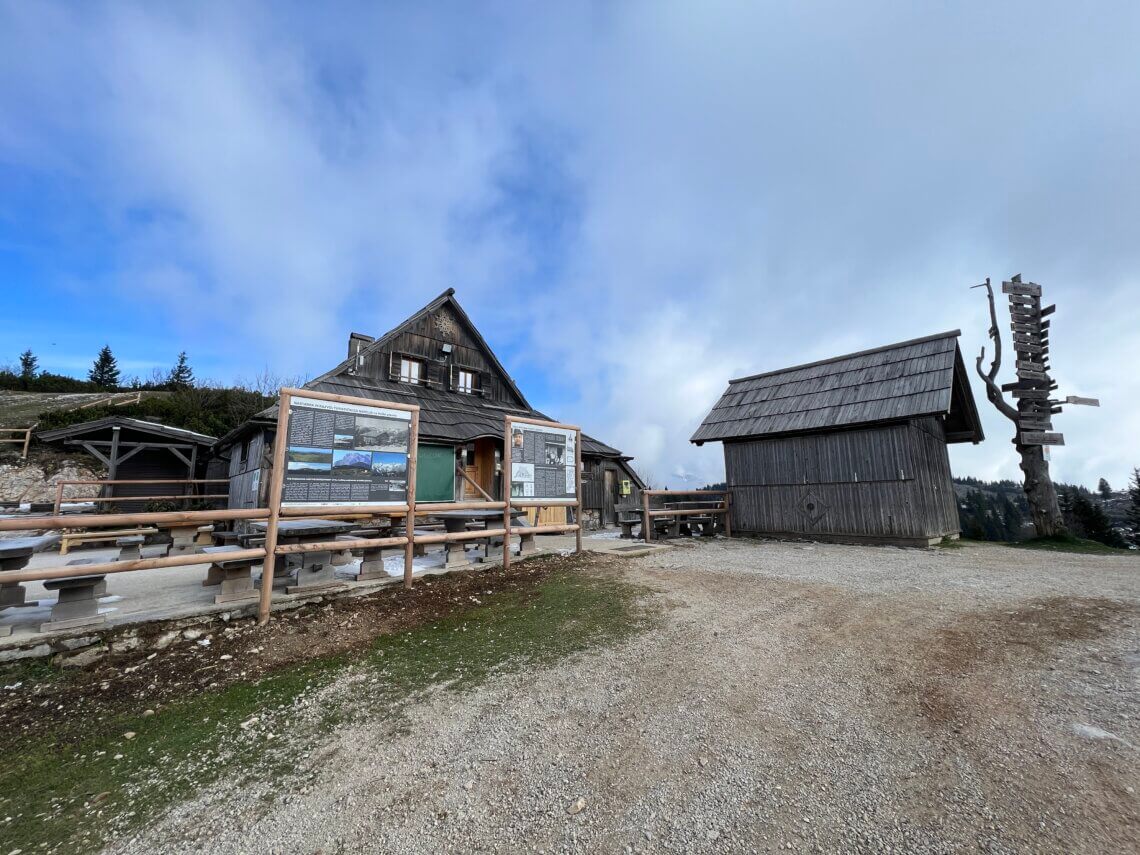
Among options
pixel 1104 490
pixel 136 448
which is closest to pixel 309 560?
pixel 136 448

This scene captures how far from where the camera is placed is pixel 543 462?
919 centimetres

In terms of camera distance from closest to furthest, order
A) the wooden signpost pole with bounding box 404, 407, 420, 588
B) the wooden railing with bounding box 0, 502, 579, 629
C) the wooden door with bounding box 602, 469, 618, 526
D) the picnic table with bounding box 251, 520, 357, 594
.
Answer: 1. the wooden railing with bounding box 0, 502, 579, 629
2. the picnic table with bounding box 251, 520, 357, 594
3. the wooden signpost pole with bounding box 404, 407, 420, 588
4. the wooden door with bounding box 602, 469, 618, 526

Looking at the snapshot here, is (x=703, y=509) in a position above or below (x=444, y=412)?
below

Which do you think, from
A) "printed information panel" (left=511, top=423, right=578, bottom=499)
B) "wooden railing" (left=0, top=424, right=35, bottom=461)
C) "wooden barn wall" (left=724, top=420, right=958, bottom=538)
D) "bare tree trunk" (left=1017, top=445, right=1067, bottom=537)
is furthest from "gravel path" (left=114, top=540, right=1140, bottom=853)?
"wooden railing" (left=0, top=424, right=35, bottom=461)

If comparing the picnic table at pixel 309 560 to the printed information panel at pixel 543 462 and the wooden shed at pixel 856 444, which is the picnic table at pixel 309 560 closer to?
the printed information panel at pixel 543 462

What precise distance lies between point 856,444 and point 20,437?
3712 centimetres

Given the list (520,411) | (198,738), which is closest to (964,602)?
(198,738)

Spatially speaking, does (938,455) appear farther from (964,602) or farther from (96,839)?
(96,839)

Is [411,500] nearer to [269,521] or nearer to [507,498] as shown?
[269,521]

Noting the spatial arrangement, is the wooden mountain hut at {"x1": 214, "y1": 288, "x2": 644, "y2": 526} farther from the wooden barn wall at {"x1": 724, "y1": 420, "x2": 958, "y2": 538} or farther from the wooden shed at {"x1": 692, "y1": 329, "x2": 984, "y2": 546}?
the wooden barn wall at {"x1": 724, "y1": 420, "x2": 958, "y2": 538}

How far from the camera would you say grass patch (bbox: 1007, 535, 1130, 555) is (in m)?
11.8

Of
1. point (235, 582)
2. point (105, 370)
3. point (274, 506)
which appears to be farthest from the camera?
point (105, 370)

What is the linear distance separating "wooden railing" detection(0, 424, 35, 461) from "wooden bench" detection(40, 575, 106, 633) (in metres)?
25.1

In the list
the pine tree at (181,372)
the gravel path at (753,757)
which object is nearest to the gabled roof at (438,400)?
the gravel path at (753,757)
